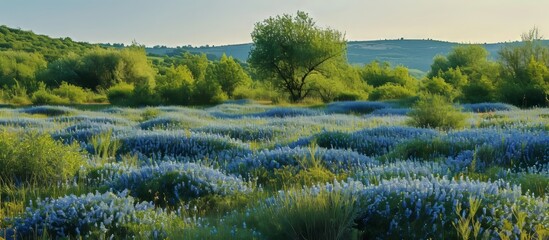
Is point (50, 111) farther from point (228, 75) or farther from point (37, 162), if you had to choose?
point (37, 162)

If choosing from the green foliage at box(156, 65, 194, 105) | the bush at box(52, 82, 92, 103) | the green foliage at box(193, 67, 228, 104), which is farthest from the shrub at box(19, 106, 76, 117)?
the bush at box(52, 82, 92, 103)

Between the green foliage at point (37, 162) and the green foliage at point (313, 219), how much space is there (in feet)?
13.1

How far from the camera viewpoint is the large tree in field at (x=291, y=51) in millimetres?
41500

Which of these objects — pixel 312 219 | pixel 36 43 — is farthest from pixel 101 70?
pixel 36 43

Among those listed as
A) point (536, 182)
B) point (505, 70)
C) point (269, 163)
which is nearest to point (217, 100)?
point (505, 70)

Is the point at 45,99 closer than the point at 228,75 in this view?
Yes

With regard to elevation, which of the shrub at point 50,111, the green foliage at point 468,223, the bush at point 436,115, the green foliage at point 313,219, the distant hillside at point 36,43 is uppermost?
the distant hillside at point 36,43

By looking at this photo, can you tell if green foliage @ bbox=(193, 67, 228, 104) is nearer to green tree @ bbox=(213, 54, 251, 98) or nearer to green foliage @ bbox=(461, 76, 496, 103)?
green tree @ bbox=(213, 54, 251, 98)

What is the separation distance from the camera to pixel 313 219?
369 cm

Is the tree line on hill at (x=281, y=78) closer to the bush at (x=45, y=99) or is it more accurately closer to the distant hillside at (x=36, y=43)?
the bush at (x=45, y=99)

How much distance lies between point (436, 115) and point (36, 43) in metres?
108

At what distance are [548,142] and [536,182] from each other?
329cm

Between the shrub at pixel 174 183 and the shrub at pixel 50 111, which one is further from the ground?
the shrub at pixel 174 183

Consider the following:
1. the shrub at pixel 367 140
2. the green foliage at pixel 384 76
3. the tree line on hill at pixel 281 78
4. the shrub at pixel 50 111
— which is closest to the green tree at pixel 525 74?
the tree line on hill at pixel 281 78
